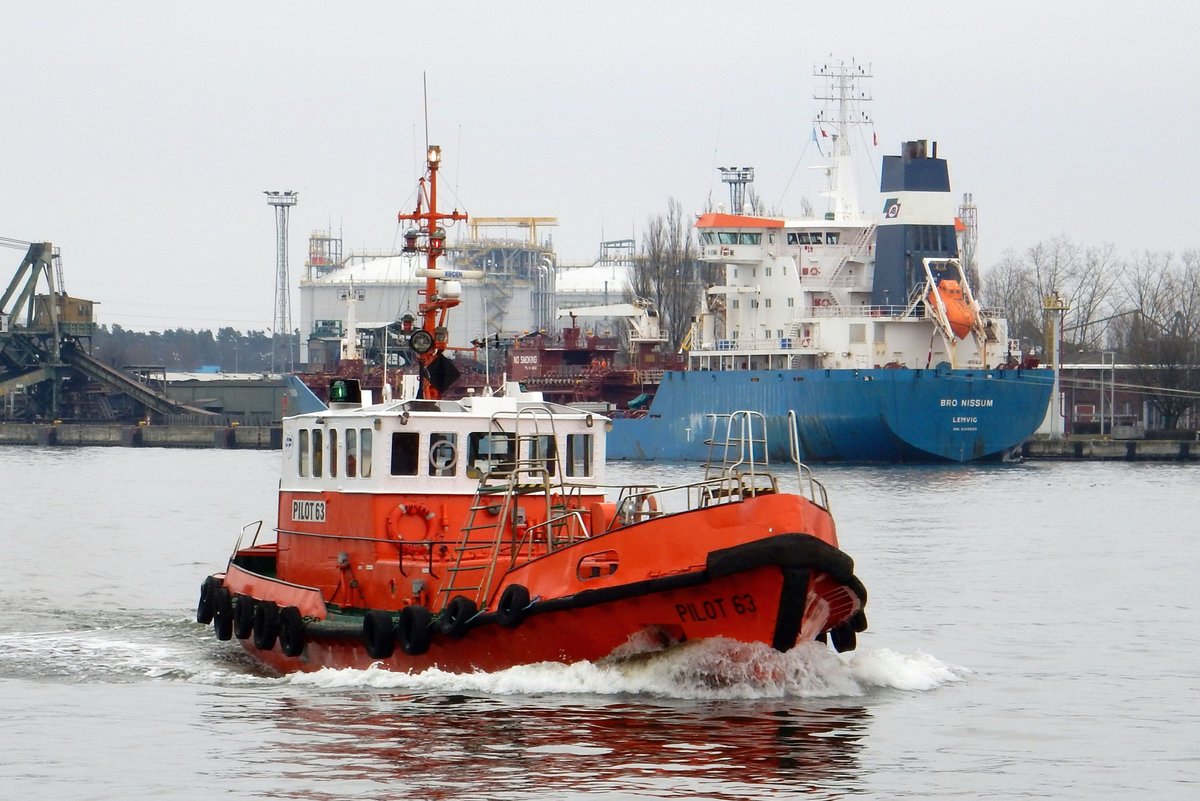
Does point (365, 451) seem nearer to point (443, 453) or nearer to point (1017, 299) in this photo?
point (443, 453)

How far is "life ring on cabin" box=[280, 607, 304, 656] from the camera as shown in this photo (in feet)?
57.9

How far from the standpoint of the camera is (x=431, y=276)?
1852 centimetres

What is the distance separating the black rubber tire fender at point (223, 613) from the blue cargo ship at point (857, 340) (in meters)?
36.2

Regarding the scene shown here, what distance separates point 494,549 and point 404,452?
181cm

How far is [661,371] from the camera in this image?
7400cm

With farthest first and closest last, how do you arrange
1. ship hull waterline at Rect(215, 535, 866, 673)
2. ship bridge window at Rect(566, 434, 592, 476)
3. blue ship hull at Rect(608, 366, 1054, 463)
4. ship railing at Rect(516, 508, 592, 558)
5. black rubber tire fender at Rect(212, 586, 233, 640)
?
blue ship hull at Rect(608, 366, 1054, 463) < black rubber tire fender at Rect(212, 586, 233, 640) < ship bridge window at Rect(566, 434, 592, 476) < ship railing at Rect(516, 508, 592, 558) < ship hull waterline at Rect(215, 535, 866, 673)

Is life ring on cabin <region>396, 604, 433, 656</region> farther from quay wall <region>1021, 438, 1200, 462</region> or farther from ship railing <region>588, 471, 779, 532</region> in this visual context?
quay wall <region>1021, 438, 1200, 462</region>

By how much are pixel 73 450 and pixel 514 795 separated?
7201 centimetres

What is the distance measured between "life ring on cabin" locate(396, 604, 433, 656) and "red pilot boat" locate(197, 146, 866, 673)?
0.02 m

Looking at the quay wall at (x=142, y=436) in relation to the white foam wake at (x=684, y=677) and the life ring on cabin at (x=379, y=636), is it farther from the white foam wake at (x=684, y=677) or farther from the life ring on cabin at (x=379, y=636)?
the white foam wake at (x=684, y=677)

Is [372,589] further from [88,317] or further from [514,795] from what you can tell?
[88,317]

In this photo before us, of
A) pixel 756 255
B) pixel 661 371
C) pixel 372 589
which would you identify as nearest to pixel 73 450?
pixel 661 371

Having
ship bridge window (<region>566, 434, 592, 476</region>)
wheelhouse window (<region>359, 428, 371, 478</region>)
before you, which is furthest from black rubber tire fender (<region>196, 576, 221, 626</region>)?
ship bridge window (<region>566, 434, 592, 476</region>)

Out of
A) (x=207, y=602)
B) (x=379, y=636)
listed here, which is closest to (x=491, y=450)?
(x=379, y=636)
